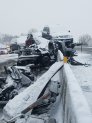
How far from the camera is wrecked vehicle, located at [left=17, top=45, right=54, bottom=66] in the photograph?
2022 cm

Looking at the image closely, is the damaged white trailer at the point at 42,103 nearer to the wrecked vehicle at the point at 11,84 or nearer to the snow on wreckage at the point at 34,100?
the snow on wreckage at the point at 34,100

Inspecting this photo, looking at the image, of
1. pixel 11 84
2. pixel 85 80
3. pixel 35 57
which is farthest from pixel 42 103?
pixel 35 57

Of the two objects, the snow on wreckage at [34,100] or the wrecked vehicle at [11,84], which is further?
the wrecked vehicle at [11,84]

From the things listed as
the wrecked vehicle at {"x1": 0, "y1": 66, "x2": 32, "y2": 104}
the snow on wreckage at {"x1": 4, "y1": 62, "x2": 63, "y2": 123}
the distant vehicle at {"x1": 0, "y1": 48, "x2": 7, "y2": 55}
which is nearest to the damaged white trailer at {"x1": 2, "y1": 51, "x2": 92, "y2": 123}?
the snow on wreckage at {"x1": 4, "y1": 62, "x2": 63, "y2": 123}

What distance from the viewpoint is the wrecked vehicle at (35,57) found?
66.3ft

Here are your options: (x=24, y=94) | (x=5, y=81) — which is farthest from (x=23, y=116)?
(x=5, y=81)

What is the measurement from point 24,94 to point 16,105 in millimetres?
628

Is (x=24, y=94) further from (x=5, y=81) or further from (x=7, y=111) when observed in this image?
(x=5, y=81)

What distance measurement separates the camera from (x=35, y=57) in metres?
20.3

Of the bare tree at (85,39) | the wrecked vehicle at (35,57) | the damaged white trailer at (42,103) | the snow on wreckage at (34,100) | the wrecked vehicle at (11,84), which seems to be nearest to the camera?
the damaged white trailer at (42,103)

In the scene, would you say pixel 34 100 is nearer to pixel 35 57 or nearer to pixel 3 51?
pixel 35 57

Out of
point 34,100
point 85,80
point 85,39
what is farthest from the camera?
point 85,39

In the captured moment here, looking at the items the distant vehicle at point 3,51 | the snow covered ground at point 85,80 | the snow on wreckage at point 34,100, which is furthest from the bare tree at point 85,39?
the snow on wreckage at point 34,100

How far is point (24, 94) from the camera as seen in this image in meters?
8.28
